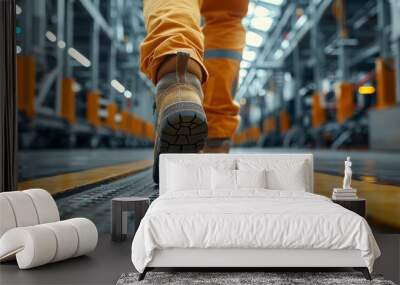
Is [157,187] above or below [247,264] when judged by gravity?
above

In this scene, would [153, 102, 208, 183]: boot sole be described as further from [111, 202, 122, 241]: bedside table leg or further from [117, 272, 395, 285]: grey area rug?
[117, 272, 395, 285]: grey area rug

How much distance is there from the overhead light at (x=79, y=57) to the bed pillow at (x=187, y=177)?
4.13ft

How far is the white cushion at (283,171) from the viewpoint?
2.51 m

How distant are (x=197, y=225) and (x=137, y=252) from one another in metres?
0.22

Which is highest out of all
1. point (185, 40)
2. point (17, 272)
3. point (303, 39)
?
point (303, 39)

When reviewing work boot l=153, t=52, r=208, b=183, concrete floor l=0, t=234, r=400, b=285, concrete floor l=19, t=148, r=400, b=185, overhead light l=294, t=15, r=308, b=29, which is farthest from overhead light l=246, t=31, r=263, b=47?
concrete floor l=0, t=234, r=400, b=285

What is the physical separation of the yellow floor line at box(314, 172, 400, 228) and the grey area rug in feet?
3.37

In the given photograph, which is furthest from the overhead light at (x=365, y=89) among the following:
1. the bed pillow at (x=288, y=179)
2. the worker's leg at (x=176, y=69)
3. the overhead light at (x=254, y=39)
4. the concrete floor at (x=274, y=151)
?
the worker's leg at (x=176, y=69)

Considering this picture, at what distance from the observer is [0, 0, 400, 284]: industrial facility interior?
3047 mm

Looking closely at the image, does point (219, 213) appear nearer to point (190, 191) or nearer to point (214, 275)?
point (214, 275)

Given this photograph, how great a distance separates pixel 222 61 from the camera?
283 cm

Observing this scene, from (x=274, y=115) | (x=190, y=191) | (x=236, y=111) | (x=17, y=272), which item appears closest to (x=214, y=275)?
(x=190, y=191)

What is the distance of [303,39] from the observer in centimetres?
328

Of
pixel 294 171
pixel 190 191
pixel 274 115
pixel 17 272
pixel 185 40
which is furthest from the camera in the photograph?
pixel 274 115
